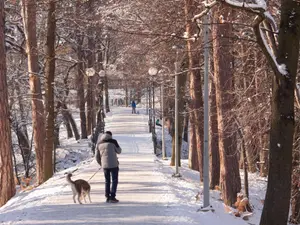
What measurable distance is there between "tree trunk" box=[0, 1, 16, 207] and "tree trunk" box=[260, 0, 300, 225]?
28.2ft

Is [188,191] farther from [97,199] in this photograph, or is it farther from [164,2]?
[164,2]

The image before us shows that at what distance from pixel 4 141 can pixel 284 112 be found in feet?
29.1

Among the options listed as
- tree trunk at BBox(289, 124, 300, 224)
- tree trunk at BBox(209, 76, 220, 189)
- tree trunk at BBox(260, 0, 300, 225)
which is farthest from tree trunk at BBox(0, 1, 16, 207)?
tree trunk at BBox(260, 0, 300, 225)

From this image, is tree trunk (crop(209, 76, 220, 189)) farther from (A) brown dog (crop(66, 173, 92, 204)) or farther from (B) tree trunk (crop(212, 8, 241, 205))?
(A) brown dog (crop(66, 173, 92, 204))

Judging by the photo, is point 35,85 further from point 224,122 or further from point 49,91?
point 224,122

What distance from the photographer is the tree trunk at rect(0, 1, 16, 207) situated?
45.3ft

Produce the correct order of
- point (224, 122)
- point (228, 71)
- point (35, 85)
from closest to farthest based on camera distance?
point (228, 71), point (224, 122), point (35, 85)

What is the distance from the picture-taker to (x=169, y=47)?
58.0 feet

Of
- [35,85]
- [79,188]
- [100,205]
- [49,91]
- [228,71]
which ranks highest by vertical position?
[228,71]

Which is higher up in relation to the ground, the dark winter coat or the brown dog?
the dark winter coat

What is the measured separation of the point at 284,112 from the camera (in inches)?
292

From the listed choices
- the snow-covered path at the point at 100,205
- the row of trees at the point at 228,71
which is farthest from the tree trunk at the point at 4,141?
the snow-covered path at the point at 100,205

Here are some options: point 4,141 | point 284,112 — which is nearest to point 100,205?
point 4,141

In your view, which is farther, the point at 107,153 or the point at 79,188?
the point at 107,153
